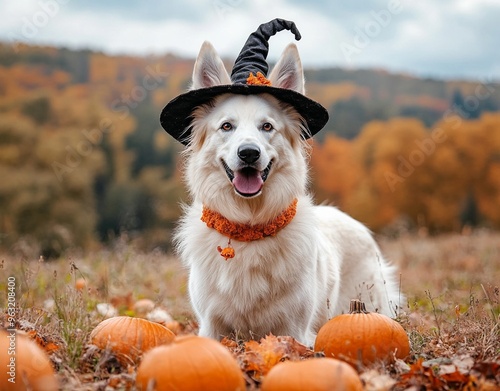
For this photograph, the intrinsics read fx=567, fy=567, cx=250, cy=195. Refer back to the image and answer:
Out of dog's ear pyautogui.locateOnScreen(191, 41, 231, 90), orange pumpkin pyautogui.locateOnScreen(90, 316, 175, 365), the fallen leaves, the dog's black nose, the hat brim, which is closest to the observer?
the fallen leaves

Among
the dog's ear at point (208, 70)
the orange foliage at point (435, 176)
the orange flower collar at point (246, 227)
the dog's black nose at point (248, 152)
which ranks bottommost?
the orange foliage at point (435, 176)

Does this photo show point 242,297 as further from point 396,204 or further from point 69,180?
point 396,204

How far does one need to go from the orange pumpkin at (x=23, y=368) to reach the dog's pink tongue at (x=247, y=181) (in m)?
1.72

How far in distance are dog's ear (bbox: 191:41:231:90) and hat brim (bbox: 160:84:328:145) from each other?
6.5 inches

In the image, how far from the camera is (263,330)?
397cm

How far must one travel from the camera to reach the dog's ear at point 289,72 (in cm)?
430

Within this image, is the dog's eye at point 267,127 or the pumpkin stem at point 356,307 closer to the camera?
the pumpkin stem at point 356,307

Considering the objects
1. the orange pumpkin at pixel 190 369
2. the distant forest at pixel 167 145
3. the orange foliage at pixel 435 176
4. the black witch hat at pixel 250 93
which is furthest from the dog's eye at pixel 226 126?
the orange foliage at pixel 435 176

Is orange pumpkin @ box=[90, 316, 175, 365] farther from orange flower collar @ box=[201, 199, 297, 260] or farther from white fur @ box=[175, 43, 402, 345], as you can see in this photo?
orange flower collar @ box=[201, 199, 297, 260]

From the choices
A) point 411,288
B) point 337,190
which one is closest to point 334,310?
point 411,288

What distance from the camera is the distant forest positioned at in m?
34.8

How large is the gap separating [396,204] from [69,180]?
22050mm

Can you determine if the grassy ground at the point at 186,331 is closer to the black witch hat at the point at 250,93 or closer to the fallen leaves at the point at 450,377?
the fallen leaves at the point at 450,377

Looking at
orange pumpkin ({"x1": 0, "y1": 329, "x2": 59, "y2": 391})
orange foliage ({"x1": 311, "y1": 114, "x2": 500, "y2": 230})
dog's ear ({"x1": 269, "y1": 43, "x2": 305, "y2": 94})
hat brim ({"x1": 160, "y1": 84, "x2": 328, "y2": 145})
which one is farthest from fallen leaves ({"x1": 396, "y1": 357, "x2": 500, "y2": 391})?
orange foliage ({"x1": 311, "y1": 114, "x2": 500, "y2": 230})
